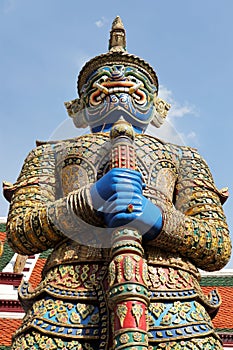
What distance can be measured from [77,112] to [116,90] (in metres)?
0.48

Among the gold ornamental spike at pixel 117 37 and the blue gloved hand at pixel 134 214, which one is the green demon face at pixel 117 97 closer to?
the gold ornamental spike at pixel 117 37

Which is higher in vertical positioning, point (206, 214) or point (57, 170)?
point (57, 170)

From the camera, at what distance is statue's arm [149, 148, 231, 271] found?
369 cm

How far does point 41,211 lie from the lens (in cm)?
384

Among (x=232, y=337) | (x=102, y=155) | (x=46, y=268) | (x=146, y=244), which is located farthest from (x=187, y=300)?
(x=232, y=337)

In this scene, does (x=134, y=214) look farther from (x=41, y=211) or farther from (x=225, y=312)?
(x=225, y=312)

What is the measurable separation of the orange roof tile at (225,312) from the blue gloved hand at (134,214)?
4.21 meters

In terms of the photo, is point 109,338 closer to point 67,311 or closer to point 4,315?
point 67,311

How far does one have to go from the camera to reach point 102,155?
423 cm

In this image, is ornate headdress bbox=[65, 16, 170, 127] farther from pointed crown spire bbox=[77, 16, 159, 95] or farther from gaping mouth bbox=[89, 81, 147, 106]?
gaping mouth bbox=[89, 81, 147, 106]

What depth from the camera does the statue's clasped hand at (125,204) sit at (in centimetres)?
348

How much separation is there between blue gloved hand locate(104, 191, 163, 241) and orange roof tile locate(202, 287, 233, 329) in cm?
421

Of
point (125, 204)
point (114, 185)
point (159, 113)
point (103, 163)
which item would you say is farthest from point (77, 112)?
point (125, 204)

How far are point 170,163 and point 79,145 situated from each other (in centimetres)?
67
